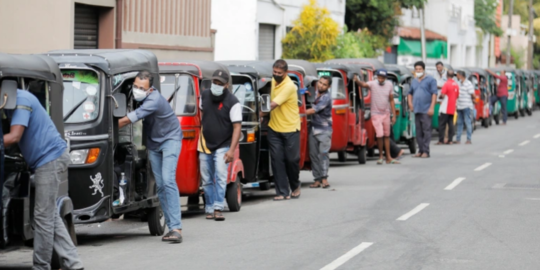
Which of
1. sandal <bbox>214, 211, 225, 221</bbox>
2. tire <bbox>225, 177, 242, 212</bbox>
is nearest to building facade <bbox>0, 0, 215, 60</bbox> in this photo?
tire <bbox>225, 177, 242, 212</bbox>

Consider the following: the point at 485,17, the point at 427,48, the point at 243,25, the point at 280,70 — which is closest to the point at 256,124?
the point at 280,70

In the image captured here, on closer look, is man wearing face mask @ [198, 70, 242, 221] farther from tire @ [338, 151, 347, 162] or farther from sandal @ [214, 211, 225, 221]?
tire @ [338, 151, 347, 162]

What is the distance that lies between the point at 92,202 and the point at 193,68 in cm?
343

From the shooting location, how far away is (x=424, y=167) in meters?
20.8

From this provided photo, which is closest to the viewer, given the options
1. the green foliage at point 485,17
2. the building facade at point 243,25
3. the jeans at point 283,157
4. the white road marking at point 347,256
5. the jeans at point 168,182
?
the white road marking at point 347,256

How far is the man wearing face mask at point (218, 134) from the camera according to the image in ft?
41.9

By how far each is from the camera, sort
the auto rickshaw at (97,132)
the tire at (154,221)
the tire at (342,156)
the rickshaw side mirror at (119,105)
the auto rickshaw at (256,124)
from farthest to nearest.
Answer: the tire at (342,156) → the auto rickshaw at (256,124) → the tire at (154,221) → the rickshaw side mirror at (119,105) → the auto rickshaw at (97,132)

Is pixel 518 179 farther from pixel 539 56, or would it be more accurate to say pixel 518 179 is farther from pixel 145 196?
pixel 539 56

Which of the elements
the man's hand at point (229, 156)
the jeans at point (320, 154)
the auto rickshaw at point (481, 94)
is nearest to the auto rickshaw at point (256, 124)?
the jeans at point (320, 154)

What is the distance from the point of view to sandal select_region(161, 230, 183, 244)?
10938 millimetres

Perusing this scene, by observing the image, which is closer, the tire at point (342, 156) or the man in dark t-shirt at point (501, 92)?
the tire at point (342, 156)

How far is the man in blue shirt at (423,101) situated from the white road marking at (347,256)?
40.7 feet

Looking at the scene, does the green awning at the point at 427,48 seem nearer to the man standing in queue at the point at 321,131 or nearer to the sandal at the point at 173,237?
the man standing in queue at the point at 321,131

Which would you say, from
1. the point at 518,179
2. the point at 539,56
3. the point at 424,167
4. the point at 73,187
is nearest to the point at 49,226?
the point at 73,187
